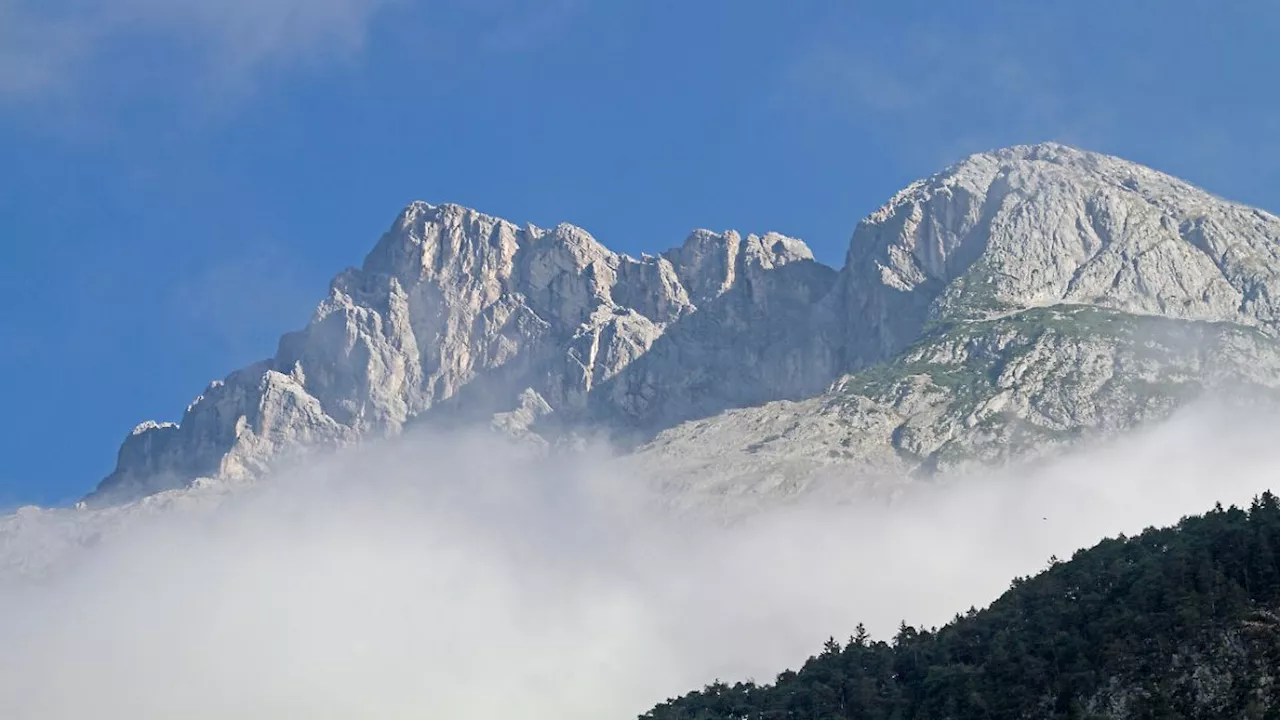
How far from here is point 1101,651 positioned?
147 meters

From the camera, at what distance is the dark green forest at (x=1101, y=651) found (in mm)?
135125

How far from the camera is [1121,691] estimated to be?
461ft

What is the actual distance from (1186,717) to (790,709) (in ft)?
175

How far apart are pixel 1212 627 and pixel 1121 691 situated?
28.2 ft

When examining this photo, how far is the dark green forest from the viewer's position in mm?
135125

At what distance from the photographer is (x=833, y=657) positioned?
194 m

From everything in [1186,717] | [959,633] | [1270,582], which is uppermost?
[959,633]

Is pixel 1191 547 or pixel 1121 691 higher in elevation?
pixel 1191 547

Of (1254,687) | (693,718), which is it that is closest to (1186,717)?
(1254,687)

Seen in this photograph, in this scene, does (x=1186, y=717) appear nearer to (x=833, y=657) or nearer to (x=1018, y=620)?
(x=1018, y=620)

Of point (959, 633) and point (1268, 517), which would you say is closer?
point (1268, 517)

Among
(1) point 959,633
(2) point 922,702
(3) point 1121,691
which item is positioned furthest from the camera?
(1) point 959,633

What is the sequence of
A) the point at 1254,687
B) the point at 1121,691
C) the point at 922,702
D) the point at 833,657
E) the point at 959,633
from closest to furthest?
the point at 1254,687 → the point at 1121,691 → the point at 922,702 → the point at 959,633 → the point at 833,657

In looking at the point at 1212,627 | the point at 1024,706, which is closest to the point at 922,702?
the point at 1024,706
